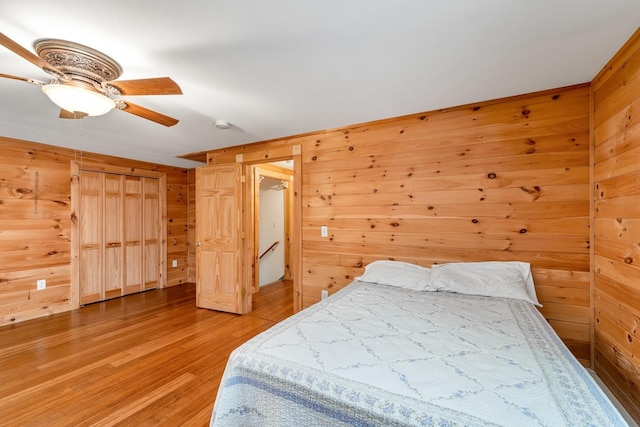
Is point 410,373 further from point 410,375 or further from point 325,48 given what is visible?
point 325,48

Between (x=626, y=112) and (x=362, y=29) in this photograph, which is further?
(x=626, y=112)

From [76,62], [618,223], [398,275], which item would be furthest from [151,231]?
[618,223]

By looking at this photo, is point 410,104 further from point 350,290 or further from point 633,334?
point 633,334

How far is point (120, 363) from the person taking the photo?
2.38 m

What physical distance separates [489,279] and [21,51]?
3.11 metres

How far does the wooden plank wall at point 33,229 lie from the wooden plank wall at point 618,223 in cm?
559

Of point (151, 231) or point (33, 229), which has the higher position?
point (33, 229)

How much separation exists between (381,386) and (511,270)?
175 cm

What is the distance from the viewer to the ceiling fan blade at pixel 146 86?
1574 mm

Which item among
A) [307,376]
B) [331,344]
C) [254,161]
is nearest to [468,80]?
[331,344]

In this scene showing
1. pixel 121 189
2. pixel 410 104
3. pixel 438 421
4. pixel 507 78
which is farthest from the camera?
pixel 121 189

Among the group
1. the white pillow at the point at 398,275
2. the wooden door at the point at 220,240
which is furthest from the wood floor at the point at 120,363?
the white pillow at the point at 398,275

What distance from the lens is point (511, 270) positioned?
221cm

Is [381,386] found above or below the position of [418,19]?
below
